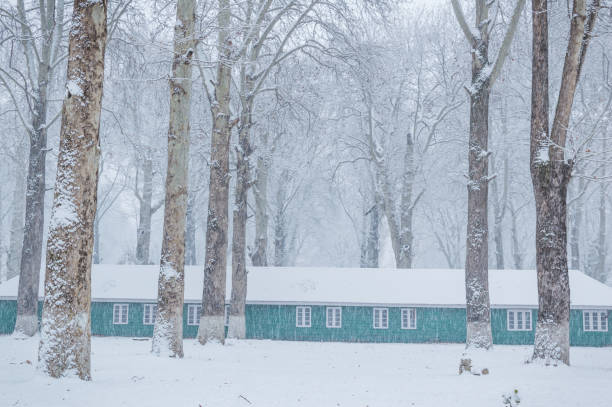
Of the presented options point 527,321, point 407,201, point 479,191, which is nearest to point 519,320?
point 527,321

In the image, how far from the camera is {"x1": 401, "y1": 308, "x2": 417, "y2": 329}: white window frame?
98.5ft

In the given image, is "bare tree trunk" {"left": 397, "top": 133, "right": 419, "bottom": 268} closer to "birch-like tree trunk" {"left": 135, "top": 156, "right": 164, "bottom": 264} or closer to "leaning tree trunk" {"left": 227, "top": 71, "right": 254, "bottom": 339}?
"leaning tree trunk" {"left": 227, "top": 71, "right": 254, "bottom": 339}

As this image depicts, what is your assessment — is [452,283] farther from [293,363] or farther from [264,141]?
[293,363]

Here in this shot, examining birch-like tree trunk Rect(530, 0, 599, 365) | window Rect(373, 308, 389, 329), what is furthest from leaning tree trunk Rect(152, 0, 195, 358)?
window Rect(373, 308, 389, 329)

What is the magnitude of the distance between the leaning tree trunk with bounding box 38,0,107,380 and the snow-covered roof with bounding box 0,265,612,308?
20236 millimetres

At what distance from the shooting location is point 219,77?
2052 cm

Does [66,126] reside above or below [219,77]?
below

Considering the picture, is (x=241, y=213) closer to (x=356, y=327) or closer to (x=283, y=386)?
(x=356, y=327)

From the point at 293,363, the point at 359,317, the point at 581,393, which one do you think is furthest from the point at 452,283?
the point at 581,393

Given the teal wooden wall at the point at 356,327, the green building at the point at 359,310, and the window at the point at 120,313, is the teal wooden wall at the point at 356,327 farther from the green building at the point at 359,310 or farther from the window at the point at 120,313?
the window at the point at 120,313

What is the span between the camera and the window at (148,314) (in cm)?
3038

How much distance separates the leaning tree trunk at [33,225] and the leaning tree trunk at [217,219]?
279 inches

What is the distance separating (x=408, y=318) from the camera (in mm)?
30047

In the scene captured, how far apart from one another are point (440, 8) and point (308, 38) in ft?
53.6
